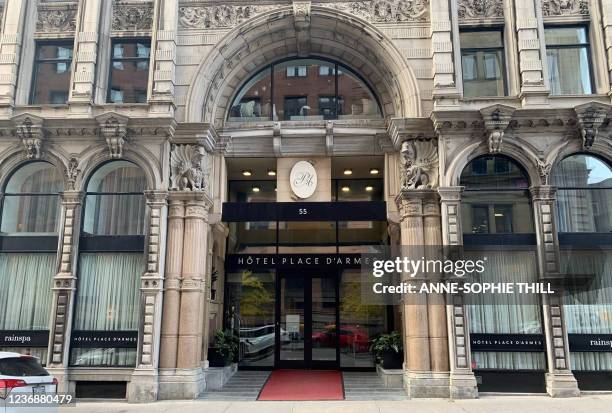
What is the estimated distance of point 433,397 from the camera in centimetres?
1160

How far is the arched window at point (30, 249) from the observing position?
12.6m

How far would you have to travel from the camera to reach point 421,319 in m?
12.1

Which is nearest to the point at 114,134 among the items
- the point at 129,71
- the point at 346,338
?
the point at 129,71

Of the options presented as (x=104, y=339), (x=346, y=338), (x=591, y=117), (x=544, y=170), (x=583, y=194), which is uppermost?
(x=591, y=117)

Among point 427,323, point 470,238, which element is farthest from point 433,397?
point 470,238

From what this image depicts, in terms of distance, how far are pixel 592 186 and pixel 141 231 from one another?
11930mm

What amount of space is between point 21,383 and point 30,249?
5762mm

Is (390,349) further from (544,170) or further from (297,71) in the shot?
(297,71)

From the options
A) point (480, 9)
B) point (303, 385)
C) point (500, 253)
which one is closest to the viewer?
point (500, 253)

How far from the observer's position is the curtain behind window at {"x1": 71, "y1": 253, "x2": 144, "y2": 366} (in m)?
12.2

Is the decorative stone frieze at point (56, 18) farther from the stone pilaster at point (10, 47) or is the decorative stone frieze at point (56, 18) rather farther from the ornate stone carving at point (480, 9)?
the ornate stone carving at point (480, 9)

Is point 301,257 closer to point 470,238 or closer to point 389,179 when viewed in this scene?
point 389,179

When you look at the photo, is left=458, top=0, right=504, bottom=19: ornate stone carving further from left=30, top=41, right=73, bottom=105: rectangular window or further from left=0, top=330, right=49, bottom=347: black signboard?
left=0, top=330, right=49, bottom=347: black signboard

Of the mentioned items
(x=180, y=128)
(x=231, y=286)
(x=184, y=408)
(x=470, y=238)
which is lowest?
(x=184, y=408)
